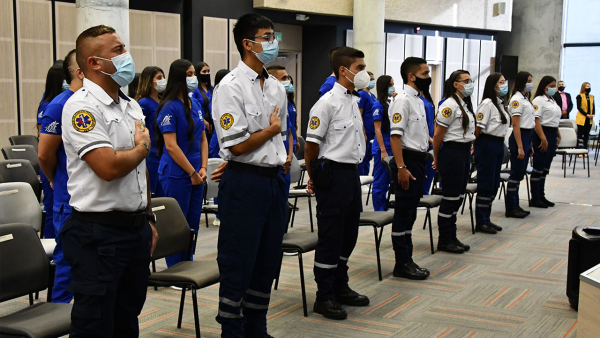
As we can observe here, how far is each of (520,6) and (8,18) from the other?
47.1ft

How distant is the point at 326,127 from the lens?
3.96 m

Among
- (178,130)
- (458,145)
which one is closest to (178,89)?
(178,130)

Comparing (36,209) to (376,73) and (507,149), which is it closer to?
(507,149)

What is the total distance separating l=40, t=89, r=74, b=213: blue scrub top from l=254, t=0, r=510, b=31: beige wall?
8.28m

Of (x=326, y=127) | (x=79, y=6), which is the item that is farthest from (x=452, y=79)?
(x=79, y=6)

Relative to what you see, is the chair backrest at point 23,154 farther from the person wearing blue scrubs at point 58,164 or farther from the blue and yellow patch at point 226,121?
the blue and yellow patch at point 226,121

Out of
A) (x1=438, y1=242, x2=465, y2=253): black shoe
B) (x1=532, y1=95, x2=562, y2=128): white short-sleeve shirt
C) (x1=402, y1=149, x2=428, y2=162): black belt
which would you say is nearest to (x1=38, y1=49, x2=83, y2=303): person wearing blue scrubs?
(x1=402, y1=149, x2=428, y2=162): black belt

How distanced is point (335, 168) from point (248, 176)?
1.07 m

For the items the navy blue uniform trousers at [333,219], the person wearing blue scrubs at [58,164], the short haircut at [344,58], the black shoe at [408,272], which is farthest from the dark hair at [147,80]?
the black shoe at [408,272]

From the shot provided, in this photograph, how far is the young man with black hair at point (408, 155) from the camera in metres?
4.74

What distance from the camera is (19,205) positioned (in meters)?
4.07

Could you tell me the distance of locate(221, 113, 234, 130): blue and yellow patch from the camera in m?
2.95

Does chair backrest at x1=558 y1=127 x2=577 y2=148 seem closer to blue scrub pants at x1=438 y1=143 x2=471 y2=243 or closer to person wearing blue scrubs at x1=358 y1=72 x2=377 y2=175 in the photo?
person wearing blue scrubs at x1=358 y1=72 x2=377 y2=175

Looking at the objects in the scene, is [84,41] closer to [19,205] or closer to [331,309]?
[19,205]
